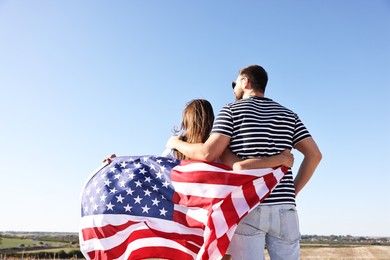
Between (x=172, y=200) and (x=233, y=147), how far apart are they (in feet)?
3.05

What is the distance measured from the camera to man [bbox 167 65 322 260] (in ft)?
12.2

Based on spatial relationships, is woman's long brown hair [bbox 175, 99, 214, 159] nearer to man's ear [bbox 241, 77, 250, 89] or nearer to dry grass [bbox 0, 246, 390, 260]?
man's ear [bbox 241, 77, 250, 89]

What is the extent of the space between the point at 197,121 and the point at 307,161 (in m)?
1.22

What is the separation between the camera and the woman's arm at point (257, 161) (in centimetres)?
386

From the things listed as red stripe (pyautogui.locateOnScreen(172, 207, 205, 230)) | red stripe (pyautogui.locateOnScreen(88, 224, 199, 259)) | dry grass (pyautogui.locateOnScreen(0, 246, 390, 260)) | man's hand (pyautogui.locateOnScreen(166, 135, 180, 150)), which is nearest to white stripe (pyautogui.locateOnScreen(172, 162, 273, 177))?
man's hand (pyautogui.locateOnScreen(166, 135, 180, 150))

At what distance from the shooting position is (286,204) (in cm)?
384

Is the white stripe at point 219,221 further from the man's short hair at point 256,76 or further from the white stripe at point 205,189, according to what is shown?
the man's short hair at point 256,76

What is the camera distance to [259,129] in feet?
12.6

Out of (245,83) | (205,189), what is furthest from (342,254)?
(245,83)

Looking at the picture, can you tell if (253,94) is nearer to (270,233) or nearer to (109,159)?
(270,233)

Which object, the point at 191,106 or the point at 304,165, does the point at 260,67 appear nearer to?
the point at 191,106

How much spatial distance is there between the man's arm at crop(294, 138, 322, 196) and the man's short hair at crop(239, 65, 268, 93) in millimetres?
721

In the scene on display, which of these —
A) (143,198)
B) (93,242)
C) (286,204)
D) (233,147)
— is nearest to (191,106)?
(233,147)

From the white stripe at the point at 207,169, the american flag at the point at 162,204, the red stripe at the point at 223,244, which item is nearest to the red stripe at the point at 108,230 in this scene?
the american flag at the point at 162,204
